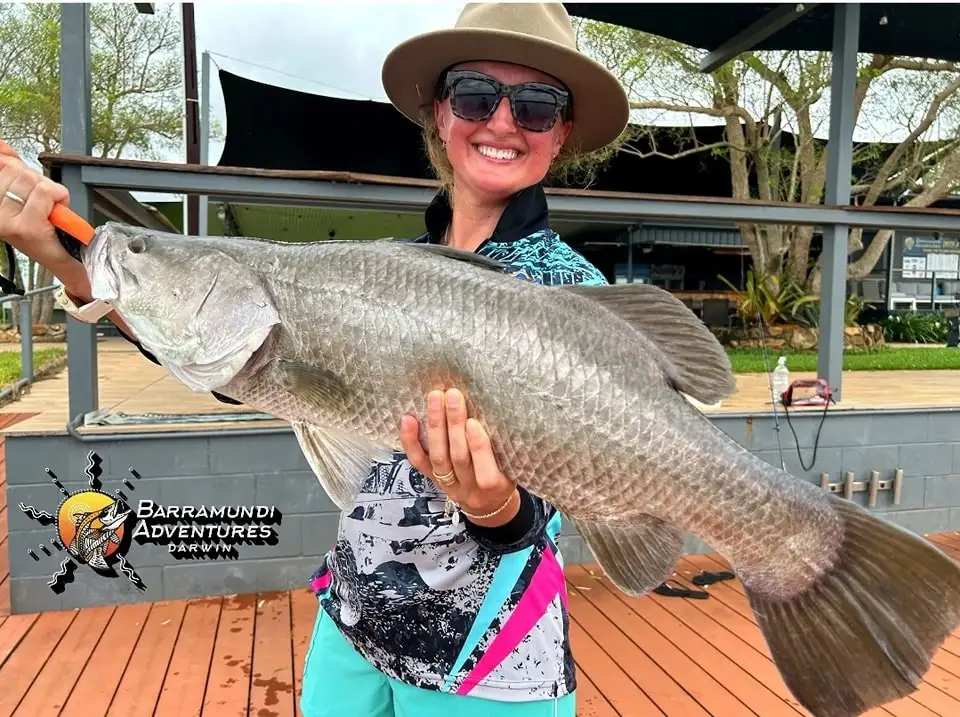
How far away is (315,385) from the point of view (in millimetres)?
1591

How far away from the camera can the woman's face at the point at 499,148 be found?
71.1 inches

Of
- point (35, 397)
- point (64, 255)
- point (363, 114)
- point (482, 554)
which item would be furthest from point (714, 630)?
point (363, 114)

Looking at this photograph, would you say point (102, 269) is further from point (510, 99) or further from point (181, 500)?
point (181, 500)

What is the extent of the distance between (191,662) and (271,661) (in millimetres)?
451

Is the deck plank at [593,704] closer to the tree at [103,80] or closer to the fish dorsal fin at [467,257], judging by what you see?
the fish dorsal fin at [467,257]

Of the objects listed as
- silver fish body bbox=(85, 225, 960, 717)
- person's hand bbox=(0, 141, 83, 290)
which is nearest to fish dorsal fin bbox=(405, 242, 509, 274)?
silver fish body bbox=(85, 225, 960, 717)

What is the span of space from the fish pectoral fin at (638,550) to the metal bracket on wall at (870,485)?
15.6 feet

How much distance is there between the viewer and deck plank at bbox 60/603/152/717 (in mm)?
3477

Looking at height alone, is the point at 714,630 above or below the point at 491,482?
below

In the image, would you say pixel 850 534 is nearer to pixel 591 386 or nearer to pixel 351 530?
pixel 591 386

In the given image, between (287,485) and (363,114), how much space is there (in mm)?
10597

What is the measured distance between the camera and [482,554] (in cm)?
170

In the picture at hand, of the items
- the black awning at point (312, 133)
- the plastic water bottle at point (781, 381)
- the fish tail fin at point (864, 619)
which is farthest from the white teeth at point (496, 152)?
the black awning at point (312, 133)

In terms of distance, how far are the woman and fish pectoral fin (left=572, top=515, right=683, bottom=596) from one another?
7.2 inches
